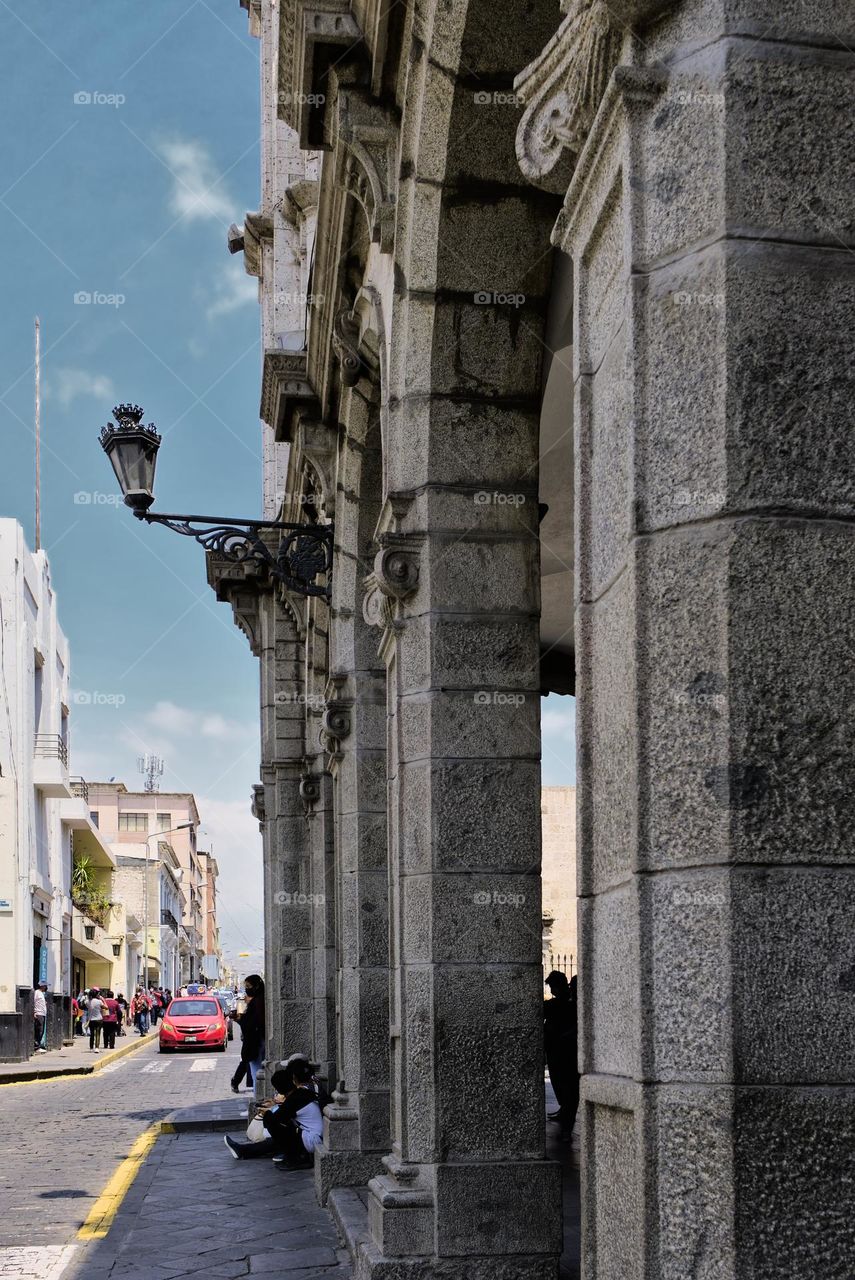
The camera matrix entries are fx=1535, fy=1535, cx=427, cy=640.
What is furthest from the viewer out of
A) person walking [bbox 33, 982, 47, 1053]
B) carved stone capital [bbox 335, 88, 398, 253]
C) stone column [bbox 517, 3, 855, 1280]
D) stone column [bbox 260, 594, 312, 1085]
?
person walking [bbox 33, 982, 47, 1053]

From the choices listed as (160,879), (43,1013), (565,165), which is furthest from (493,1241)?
(160,879)

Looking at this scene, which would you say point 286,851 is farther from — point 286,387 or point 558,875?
point 558,875

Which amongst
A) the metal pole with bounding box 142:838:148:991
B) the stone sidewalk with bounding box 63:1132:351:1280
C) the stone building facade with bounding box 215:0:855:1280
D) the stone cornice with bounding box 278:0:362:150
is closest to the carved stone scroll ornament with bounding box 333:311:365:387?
the stone cornice with bounding box 278:0:362:150

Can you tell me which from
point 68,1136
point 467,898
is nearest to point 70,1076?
point 68,1136

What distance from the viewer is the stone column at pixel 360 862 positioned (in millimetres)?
9305

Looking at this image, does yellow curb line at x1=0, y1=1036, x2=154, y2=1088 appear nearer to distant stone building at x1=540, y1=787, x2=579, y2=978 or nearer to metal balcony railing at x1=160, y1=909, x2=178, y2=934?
distant stone building at x1=540, y1=787, x2=579, y2=978

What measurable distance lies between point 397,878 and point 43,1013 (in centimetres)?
2956

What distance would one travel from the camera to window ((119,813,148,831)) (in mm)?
104188

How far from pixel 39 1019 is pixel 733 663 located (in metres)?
33.8

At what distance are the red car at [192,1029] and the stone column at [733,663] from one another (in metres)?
35.5

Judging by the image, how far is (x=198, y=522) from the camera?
36.7 ft

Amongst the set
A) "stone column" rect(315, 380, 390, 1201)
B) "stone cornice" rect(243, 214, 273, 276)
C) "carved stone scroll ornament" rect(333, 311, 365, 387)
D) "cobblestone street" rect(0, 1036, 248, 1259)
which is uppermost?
"stone cornice" rect(243, 214, 273, 276)

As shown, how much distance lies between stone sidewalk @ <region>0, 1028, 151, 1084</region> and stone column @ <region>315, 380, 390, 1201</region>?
19028 millimetres

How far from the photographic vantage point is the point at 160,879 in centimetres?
7981
